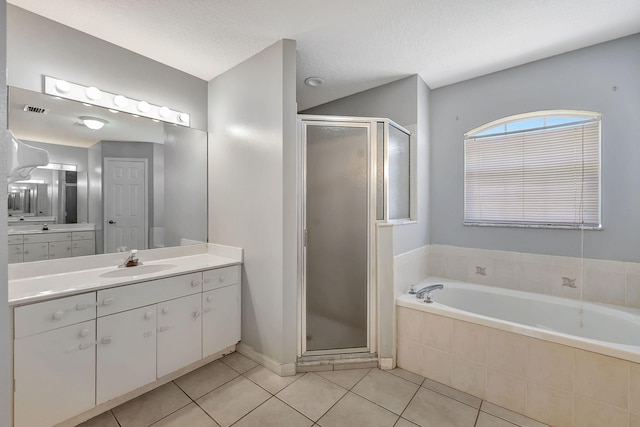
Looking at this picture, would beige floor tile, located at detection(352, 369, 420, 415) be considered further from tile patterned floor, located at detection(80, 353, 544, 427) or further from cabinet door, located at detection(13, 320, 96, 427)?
cabinet door, located at detection(13, 320, 96, 427)

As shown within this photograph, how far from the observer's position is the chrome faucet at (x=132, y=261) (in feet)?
6.71

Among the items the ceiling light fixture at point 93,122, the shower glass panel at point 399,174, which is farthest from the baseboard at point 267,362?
the ceiling light fixture at point 93,122

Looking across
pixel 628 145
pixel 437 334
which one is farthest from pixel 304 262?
pixel 628 145

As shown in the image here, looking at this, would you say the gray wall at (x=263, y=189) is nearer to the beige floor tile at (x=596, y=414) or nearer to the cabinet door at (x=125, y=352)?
the cabinet door at (x=125, y=352)

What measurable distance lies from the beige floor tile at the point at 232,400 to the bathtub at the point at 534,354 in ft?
3.83

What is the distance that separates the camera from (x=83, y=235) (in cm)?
193

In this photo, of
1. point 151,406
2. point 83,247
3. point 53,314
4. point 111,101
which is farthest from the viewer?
point 111,101

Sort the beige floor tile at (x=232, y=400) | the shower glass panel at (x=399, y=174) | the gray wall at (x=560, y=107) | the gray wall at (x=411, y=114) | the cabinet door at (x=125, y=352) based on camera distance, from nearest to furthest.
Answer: the cabinet door at (x=125, y=352) < the beige floor tile at (x=232, y=400) < the gray wall at (x=560, y=107) < the shower glass panel at (x=399, y=174) < the gray wall at (x=411, y=114)

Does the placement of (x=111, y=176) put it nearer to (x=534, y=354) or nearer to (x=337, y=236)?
(x=337, y=236)

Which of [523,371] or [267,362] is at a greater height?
[523,371]

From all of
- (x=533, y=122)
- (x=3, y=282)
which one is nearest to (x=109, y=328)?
(x=3, y=282)

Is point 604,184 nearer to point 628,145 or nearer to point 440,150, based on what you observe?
point 628,145

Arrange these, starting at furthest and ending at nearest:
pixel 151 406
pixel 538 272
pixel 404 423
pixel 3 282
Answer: pixel 538 272
pixel 151 406
pixel 404 423
pixel 3 282

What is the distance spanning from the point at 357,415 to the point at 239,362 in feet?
3.54
